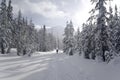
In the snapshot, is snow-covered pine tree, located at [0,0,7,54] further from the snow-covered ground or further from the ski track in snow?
the snow-covered ground

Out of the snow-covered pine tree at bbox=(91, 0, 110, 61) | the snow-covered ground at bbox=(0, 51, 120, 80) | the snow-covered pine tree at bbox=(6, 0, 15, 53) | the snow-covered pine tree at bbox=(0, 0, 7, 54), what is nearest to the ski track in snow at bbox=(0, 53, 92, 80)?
the snow-covered ground at bbox=(0, 51, 120, 80)

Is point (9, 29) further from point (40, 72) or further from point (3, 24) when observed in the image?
point (40, 72)

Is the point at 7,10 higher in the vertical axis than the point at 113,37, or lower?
higher

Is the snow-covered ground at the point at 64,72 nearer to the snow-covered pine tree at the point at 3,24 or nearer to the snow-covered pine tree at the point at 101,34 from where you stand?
the snow-covered pine tree at the point at 101,34

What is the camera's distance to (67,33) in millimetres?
66062

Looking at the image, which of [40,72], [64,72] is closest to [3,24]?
[40,72]

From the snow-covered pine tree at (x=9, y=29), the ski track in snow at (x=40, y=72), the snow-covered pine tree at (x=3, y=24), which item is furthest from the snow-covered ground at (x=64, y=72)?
the snow-covered pine tree at (x=9, y=29)

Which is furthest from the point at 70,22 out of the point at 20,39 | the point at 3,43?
the point at 3,43

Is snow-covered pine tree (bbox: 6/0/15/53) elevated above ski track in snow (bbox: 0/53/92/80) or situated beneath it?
elevated above

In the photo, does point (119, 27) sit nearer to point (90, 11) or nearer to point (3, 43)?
point (90, 11)

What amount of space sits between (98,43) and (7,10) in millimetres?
33115

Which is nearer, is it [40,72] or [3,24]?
[40,72]

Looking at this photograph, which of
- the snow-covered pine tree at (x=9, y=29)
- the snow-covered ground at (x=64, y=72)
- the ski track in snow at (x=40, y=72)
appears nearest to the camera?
the snow-covered ground at (x=64, y=72)

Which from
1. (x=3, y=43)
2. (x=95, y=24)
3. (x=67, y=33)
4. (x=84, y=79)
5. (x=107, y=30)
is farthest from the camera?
(x=67, y=33)
